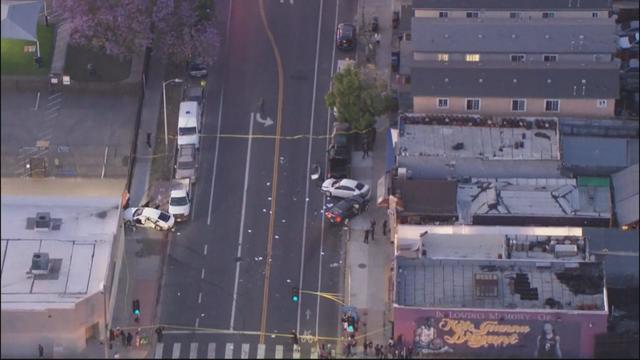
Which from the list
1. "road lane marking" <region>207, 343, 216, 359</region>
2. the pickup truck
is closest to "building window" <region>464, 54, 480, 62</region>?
the pickup truck

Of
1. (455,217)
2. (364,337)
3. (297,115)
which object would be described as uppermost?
(297,115)

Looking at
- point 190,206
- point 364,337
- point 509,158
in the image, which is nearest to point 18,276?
point 190,206

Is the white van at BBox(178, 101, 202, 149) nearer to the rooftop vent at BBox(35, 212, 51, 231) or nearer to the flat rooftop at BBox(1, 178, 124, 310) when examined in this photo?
the flat rooftop at BBox(1, 178, 124, 310)

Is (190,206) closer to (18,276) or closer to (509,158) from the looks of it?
(18,276)

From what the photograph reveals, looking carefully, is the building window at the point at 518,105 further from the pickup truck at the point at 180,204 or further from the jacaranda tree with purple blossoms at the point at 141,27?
the pickup truck at the point at 180,204

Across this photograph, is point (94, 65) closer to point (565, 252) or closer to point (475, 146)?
point (475, 146)
